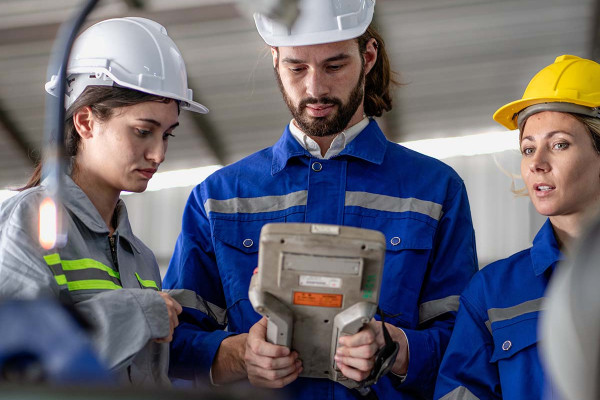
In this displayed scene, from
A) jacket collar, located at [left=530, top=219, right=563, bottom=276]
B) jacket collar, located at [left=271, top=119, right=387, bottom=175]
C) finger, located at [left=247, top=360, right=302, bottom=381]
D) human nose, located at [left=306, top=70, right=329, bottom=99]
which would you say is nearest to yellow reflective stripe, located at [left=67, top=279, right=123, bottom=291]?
finger, located at [left=247, top=360, right=302, bottom=381]

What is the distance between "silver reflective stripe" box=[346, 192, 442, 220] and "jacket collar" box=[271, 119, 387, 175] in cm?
13

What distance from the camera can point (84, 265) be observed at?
7.47ft

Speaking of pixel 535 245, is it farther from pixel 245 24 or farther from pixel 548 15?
pixel 548 15

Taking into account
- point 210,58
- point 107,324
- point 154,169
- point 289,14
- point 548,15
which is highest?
point 548,15

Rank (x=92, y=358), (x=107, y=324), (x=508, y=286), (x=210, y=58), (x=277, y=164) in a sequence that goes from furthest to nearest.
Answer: (x=210, y=58)
(x=277, y=164)
(x=508, y=286)
(x=107, y=324)
(x=92, y=358)

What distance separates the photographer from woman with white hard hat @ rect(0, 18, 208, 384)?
2053mm

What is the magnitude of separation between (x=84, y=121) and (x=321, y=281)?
1071mm

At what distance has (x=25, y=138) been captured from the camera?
9.22 m

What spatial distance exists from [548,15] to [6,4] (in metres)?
5.00

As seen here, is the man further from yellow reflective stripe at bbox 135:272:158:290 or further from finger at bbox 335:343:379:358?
finger at bbox 335:343:379:358

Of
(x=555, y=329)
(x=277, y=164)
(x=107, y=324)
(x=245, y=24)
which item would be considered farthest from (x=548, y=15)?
(x=555, y=329)

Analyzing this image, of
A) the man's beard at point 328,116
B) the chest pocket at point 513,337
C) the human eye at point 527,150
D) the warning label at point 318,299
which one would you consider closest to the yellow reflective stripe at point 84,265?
the warning label at point 318,299

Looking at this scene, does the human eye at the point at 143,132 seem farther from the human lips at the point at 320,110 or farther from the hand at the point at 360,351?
the hand at the point at 360,351

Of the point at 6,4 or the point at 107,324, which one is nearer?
the point at 107,324
